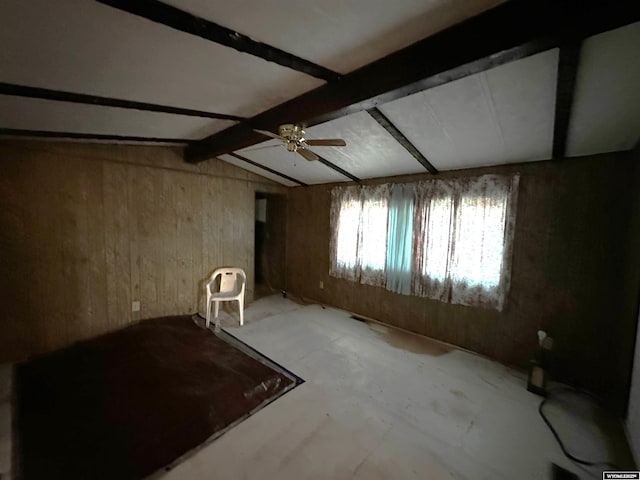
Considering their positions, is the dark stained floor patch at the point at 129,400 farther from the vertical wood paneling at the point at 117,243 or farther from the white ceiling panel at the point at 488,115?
the white ceiling panel at the point at 488,115

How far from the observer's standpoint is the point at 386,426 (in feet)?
5.92

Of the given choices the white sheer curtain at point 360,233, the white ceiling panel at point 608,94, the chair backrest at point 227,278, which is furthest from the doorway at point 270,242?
the white ceiling panel at point 608,94

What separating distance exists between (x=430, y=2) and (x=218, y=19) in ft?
3.15

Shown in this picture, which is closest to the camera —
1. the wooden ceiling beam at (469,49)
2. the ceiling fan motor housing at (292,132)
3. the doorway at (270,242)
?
the wooden ceiling beam at (469,49)

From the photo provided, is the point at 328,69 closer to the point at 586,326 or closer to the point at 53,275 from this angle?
the point at 586,326

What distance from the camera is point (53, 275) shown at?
2.72 metres

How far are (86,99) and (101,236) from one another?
192 cm

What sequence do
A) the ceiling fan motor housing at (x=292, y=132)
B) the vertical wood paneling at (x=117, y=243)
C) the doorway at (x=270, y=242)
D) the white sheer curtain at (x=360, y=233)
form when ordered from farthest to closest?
the doorway at (x=270, y=242) < the white sheer curtain at (x=360, y=233) < the vertical wood paneling at (x=117, y=243) < the ceiling fan motor housing at (x=292, y=132)

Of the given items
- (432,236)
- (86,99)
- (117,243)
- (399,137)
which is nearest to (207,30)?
(86,99)

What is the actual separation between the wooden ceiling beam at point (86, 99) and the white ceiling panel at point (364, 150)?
1.08 m

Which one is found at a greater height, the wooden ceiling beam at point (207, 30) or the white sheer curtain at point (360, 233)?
the wooden ceiling beam at point (207, 30)

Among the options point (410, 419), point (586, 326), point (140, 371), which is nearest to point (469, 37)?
point (410, 419)

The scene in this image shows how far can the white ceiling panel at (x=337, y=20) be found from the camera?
1.07 meters

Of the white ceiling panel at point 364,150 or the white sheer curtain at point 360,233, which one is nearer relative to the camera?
the white ceiling panel at point 364,150
